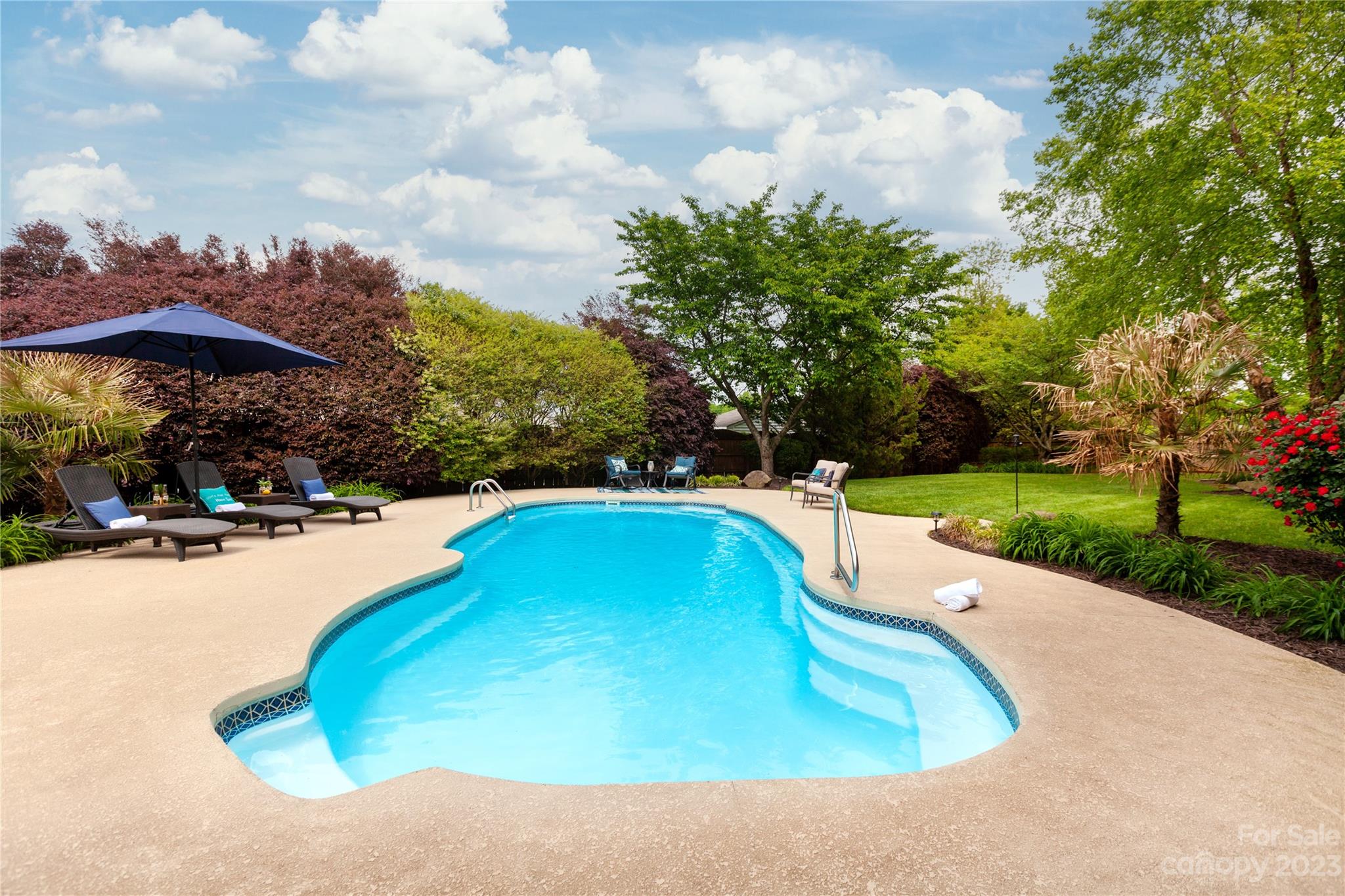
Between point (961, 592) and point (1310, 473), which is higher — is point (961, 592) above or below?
below

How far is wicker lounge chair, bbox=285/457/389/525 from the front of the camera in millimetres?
9664

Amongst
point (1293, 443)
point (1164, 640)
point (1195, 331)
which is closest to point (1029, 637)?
point (1164, 640)

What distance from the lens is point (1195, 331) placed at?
19.5ft

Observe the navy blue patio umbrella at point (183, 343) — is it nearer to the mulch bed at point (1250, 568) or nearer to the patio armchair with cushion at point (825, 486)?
the patio armchair with cushion at point (825, 486)

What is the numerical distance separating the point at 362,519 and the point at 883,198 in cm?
1533

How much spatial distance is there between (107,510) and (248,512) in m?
1.53

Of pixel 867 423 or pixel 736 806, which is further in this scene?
pixel 867 423

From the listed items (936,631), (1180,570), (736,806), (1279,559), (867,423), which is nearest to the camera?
(736,806)

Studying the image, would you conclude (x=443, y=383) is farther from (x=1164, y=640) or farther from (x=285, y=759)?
(x=1164, y=640)

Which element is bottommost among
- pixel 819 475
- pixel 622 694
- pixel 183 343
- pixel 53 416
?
pixel 622 694

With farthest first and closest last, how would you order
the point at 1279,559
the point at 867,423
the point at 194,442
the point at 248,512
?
1. the point at 867,423
2. the point at 248,512
3. the point at 194,442
4. the point at 1279,559

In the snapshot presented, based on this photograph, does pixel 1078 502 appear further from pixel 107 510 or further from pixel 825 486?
pixel 107 510

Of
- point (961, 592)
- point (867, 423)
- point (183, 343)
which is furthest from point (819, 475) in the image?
point (183, 343)

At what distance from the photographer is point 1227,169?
7922 millimetres
